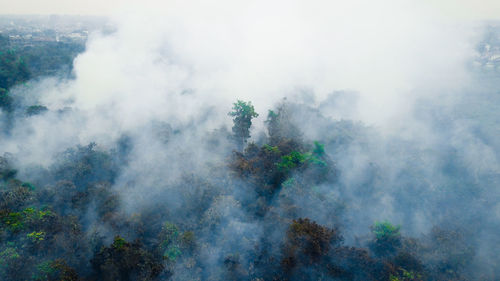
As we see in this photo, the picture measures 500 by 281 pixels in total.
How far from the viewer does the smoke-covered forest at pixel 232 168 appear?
10773 mm

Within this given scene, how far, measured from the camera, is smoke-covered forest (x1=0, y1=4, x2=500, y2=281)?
1077cm

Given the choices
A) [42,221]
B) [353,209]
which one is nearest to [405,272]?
[353,209]

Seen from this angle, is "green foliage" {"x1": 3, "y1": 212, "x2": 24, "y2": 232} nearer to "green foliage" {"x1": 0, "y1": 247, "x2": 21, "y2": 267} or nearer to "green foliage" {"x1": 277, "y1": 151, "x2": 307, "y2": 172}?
"green foliage" {"x1": 0, "y1": 247, "x2": 21, "y2": 267}

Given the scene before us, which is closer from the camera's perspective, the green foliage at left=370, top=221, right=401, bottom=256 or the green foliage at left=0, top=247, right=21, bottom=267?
the green foliage at left=0, top=247, right=21, bottom=267

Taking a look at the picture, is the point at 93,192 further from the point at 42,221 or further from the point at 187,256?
Result: the point at 187,256

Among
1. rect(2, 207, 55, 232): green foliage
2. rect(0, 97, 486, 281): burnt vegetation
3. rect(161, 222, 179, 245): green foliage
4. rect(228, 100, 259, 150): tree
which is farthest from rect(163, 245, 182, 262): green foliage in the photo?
rect(228, 100, 259, 150): tree

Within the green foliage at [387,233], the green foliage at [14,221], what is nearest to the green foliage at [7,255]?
the green foliage at [14,221]

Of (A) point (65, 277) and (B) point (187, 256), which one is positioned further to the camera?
(B) point (187, 256)

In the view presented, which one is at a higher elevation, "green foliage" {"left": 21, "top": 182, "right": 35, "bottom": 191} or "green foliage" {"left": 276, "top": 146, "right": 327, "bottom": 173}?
"green foliage" {"left": 276, "top": 146, "right": 327, "bottom": 173}

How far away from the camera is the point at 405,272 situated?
10148mm

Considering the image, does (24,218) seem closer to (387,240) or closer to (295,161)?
(295,161)

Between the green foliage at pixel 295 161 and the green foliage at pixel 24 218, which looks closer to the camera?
the green foliage at pixel 24 218

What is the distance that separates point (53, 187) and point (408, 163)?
19869 millimetres

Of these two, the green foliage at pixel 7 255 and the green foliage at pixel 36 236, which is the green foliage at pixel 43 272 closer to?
the green foliage at pixel 7 255
